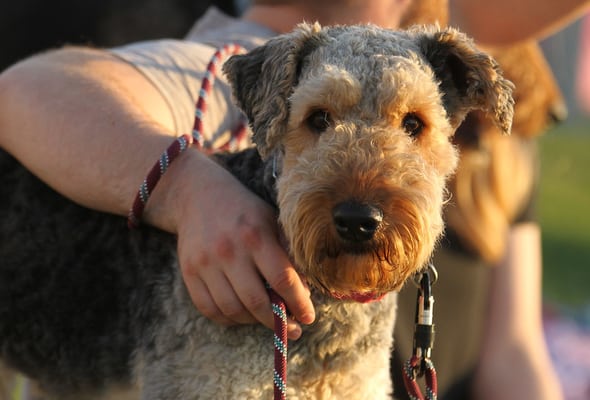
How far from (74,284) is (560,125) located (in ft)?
18.3

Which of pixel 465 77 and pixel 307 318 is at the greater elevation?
pixel 465 77

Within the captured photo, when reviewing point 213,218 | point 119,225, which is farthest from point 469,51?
point 119,225

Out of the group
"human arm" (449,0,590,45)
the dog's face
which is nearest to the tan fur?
"human arm" (449,0,590,45)

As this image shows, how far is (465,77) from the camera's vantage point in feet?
6.48

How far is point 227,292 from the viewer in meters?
1.83

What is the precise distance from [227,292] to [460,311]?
1.96 metres

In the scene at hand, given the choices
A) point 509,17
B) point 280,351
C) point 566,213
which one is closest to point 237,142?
point 280,351

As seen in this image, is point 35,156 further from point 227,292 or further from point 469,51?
point 469,51

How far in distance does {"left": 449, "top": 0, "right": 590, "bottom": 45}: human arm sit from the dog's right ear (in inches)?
55.0

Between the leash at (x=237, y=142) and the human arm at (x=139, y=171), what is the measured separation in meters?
0.04

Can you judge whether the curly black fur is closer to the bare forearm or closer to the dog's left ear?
the bare forearm

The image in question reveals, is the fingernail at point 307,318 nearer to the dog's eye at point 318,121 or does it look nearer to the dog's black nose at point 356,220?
the dog's black nose at point 356,220

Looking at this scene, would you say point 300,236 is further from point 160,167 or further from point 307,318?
point 160,167

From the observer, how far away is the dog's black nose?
1614 mm
